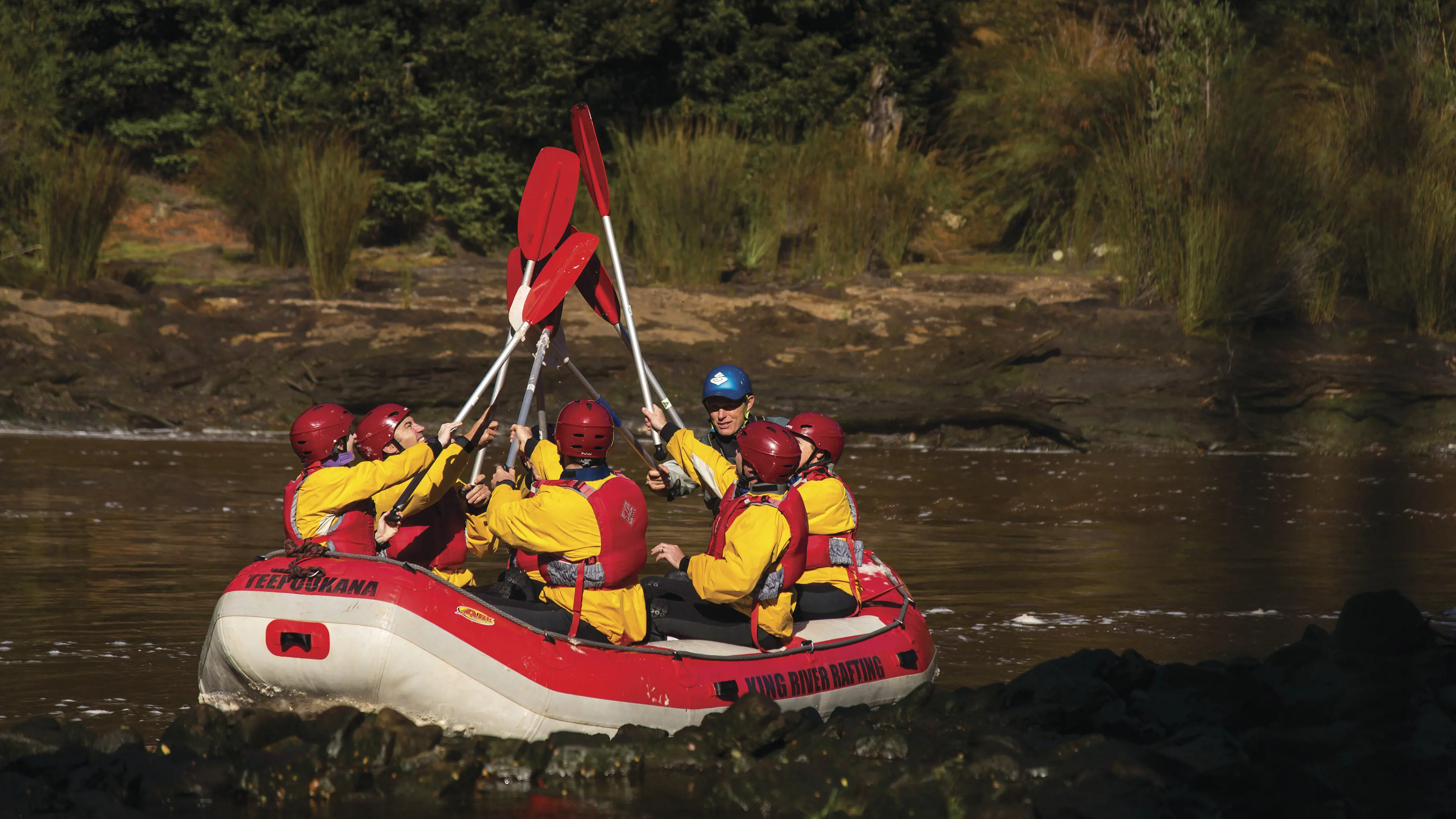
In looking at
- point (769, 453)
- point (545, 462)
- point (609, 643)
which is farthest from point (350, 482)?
point (769, 453)

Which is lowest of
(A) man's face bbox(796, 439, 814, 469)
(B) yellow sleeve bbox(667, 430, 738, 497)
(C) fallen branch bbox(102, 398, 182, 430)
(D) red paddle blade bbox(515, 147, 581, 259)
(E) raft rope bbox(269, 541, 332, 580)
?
(C) fallen branch bbox(102, 398, 182, 430)

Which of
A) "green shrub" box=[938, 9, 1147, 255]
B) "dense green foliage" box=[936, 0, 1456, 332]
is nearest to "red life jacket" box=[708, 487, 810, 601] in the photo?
"dense green foliage" box=[936, 0, 1456, 332]

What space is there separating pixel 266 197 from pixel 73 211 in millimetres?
1880

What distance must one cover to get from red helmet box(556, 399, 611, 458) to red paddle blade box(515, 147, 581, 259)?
2.07 meters

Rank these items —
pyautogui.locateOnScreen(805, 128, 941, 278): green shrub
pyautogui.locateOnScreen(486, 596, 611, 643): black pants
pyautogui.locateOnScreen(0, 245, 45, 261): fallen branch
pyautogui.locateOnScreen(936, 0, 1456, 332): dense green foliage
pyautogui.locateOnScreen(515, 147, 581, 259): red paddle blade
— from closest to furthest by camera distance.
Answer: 1. pyautogui.locateOnScreen(486, 596, 611, 643): black pants
2. pyautogui.locateOnScreen(515, 147, 581, 259): red paddle blade
3. pyautogui.locateOnScreen(0, 245, 45, 261): fallen branch
4. pyautogui.locateOnScreen(936, 0, 1456, 332): dense green foliage
5. pyautogui.locateOnScreen(805, 128, 941, 278): green shrub

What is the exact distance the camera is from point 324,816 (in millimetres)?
5363

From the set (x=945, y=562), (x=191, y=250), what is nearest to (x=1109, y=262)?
(x=945, y=562)

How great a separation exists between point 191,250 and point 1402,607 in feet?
48.6

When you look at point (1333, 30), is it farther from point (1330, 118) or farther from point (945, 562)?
point (945, 562)

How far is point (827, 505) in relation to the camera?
6.74 metres

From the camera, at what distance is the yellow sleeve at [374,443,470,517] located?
247 inches

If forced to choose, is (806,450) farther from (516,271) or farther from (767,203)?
(767,203)

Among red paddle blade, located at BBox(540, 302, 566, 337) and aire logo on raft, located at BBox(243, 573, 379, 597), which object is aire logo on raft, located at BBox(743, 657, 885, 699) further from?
red paddle blade, located at BBox(540, 302, 566, 337)

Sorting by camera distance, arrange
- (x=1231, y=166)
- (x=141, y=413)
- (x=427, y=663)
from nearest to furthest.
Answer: (x=427, y=663) < (x=141, y=413) < (x=1231, y=166)
